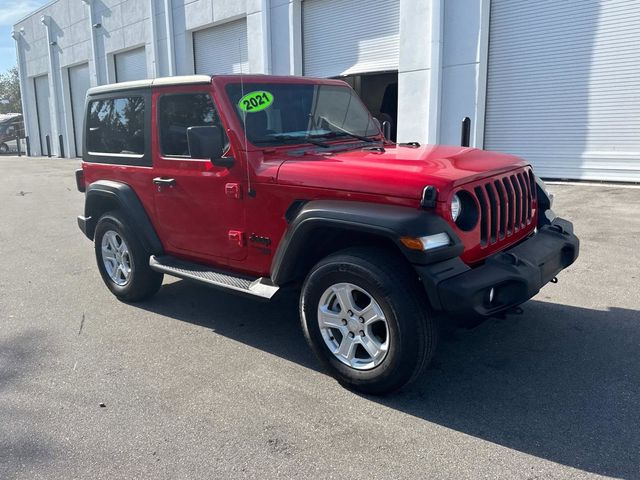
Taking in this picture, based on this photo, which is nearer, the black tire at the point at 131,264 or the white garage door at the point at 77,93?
the black tire at the point at 131,264

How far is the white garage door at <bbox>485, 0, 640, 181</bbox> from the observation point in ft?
33.6

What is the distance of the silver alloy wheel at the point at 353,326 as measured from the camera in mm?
3326

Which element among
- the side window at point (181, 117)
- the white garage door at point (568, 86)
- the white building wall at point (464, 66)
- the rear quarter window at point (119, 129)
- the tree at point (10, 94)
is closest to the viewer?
the side window at point (181, 117)

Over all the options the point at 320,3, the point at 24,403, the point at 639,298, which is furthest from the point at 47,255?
the point at 320,3

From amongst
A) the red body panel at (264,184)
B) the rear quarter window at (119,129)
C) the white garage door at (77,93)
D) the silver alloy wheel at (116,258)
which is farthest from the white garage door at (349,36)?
the white garage door at (77,93)

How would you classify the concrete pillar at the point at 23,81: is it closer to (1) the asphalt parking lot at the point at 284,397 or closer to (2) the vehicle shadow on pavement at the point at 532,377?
(1) the asphalt parking lot at the point at 284,397

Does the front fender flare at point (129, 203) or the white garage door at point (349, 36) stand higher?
the white garage door at point (349, 36)

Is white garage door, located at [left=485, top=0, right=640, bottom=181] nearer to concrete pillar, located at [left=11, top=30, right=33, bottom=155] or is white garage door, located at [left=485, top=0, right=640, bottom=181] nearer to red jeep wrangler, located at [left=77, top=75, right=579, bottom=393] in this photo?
red jeep wrangler, located at [left=77, top=75, right=579, bottom=393]

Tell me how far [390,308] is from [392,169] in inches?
32.5

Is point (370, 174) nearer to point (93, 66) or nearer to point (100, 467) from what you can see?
point (100, 467)

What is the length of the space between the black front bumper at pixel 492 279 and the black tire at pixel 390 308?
153 millimetres

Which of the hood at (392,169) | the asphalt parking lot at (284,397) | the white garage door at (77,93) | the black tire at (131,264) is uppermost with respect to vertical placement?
the white garage door at (77,93)

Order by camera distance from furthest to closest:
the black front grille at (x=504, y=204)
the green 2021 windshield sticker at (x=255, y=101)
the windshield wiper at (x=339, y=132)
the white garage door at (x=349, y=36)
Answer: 1. the white garage door at (x=349, y=36)
2. the windshield wiper at (x=339, y=132)
3. the green 2021 windshield sticker at (x=255, y=101)
4. the black front grille at (x=504, y=204)

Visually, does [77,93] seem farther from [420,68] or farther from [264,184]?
[264,184]
